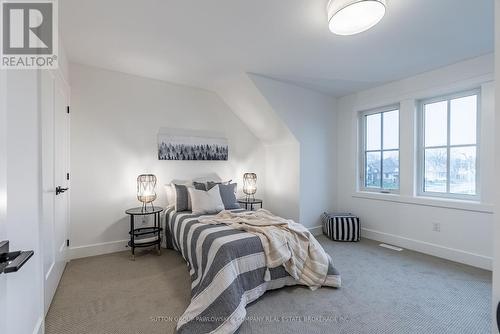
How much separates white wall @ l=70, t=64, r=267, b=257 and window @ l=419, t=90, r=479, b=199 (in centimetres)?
336

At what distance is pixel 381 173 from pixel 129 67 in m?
4.10

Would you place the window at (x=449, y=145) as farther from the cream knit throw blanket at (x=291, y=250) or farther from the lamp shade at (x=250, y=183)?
the lamp shade at (x=250, y=183)

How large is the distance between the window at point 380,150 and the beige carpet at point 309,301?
4.47ft

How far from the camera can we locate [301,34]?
2.40 metres

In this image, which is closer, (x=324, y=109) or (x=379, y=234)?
(x=379, y=234)

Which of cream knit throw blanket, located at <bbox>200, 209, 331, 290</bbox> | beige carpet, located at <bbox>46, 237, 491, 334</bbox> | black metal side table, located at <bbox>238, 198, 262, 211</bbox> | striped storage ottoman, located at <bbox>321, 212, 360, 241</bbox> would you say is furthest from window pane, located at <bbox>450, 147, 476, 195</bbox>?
black metal side table, located at <bbox>238, 198, 262, 211</bbox>

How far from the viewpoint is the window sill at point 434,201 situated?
2.81m

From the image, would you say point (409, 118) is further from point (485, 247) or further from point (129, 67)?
point (129, 67)

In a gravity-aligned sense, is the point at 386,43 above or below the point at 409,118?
above

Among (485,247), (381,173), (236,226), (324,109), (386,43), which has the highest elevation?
(386,43)

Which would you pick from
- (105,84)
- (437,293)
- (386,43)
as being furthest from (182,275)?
(386,43)

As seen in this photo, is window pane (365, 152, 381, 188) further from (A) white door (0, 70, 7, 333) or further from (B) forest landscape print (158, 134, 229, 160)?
(A) white door (0, 70, 7, 333)

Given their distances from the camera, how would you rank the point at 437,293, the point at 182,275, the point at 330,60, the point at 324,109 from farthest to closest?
the point at 324,109, the point at 330,60, the point at 182,275, the point at 437,293

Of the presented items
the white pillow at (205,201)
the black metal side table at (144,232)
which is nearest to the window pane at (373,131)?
the white pillow at (205,201)
